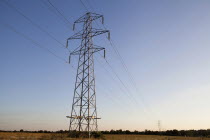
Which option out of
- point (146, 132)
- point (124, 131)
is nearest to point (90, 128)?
point (124, 131)

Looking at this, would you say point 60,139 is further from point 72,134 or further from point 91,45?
point 91,45

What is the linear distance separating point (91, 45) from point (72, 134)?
1245 centimetres

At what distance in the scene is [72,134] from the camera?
952 inches

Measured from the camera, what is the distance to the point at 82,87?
25.5m

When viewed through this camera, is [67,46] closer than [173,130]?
Yes

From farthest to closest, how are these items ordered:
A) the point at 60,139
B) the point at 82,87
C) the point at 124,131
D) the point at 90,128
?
the point at 124,131
the point at 82,87
the point at 90,128
the point at 60,139

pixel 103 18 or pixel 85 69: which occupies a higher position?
pixel 103 18

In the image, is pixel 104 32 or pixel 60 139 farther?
pixel 104 32

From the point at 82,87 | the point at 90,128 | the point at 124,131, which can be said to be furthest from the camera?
the point at 124,131

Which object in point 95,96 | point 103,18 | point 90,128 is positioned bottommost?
point 90,128

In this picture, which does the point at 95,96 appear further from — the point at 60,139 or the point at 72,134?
the point at 60,139

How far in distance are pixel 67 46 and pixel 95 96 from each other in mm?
8699

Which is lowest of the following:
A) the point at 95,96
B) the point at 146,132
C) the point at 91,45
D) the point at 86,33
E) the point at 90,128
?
the point at 146,132

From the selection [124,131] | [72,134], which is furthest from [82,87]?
[124,131]
